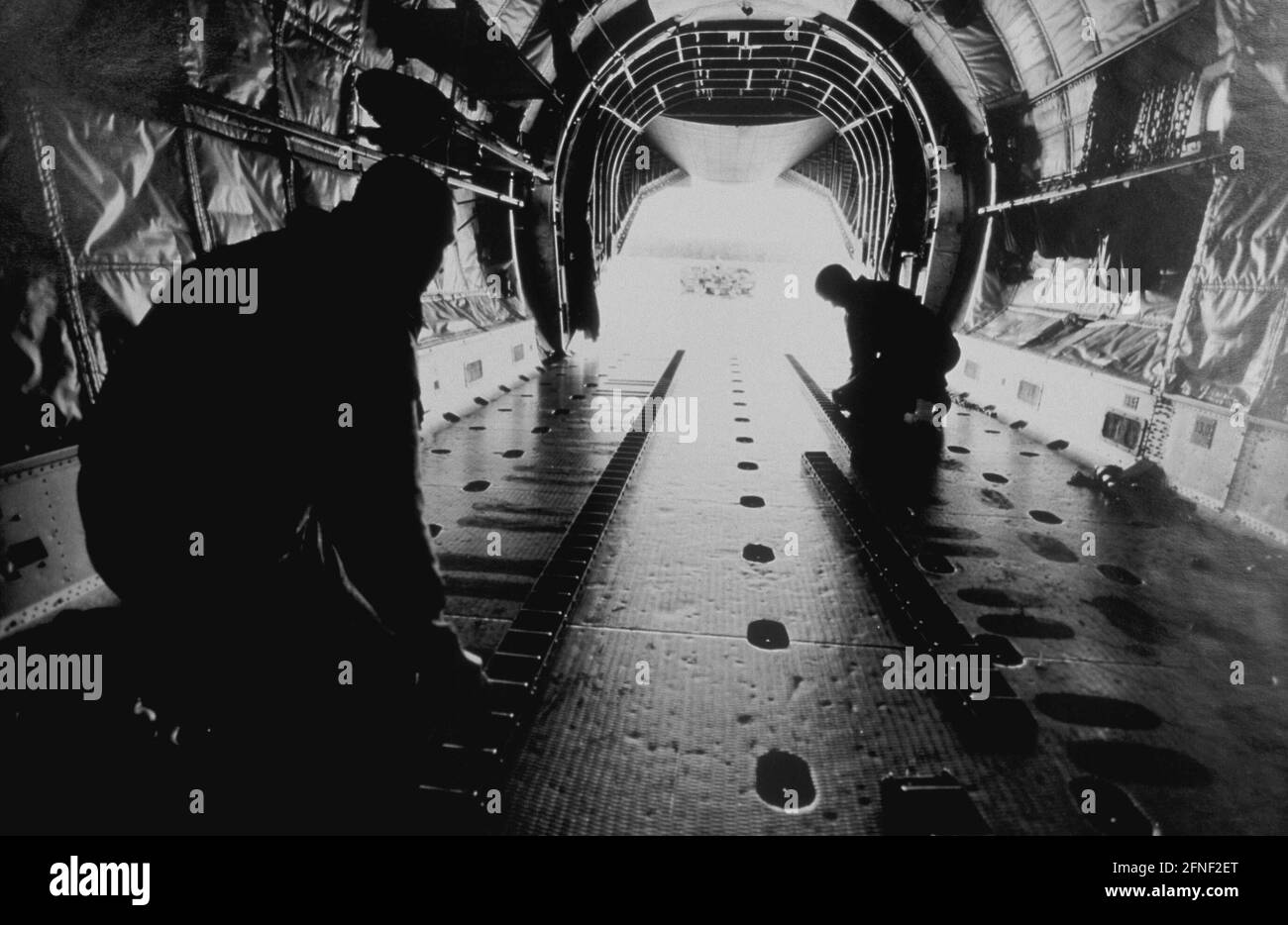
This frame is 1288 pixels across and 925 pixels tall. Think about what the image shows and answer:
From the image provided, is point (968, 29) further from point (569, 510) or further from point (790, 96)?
point (569, 510)

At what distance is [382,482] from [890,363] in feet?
17.6

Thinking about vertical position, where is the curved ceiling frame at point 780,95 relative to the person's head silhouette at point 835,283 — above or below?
above

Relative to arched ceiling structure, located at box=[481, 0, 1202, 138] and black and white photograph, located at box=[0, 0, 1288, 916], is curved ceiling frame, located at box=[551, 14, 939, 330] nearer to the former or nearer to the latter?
arched ceiling structure, located at box=[481, 0, 1202, 138]

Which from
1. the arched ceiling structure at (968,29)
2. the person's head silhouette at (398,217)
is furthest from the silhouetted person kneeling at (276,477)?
the arched ceiling structure at (968,29)

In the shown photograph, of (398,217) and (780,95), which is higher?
(780,95)

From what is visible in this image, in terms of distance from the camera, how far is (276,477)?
170 cm

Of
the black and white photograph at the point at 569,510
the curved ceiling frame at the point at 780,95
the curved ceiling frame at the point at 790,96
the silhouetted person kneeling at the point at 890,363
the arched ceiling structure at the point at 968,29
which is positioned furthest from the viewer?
the curved ceiling frame at the point at 790,96

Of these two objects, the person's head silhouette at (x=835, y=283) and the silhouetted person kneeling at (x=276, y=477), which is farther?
the person's head silhouette at (x=835, y=283)

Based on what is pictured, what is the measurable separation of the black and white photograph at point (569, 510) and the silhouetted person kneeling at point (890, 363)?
5 cm

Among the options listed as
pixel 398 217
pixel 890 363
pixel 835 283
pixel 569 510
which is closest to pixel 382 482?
pixel 398 217

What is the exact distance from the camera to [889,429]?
625cm

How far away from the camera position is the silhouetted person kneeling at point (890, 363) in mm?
5926

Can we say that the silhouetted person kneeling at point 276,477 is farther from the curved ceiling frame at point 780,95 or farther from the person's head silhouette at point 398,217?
the curved ceiling frame at point 780,95

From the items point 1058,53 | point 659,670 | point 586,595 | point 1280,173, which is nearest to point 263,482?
point 659,670
